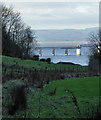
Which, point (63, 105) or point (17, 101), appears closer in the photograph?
point (17, 101)

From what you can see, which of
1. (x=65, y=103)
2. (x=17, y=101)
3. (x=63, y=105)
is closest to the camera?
(x=17, y=101)

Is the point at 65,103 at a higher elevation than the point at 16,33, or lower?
lower

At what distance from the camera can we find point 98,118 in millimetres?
3410

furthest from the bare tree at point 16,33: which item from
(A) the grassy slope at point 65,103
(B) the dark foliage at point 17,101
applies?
(B) the dark foliage at point 17,101

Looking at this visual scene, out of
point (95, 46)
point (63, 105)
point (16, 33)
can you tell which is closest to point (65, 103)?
point (63, 105)

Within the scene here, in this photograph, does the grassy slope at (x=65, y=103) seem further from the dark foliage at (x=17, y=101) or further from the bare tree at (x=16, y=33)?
the bare tree at (x=16, y=33)

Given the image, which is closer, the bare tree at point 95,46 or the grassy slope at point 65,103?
the grassy slope at point 65,103

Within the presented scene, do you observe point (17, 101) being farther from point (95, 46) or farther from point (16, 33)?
point (95, 46)

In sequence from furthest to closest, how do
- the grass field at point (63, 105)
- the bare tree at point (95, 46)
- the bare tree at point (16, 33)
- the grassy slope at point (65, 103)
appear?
1. the bare tree at point (16, 33)
2. the bare tree at point (95, 46)
3. the grassy slope at point (65, 103)
4. the grass field at point (63, 105)

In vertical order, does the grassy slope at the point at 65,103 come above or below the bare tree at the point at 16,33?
below

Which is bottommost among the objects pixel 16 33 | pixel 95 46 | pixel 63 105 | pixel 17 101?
pixel 63 105

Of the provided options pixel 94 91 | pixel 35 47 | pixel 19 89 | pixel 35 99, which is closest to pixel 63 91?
pixel 94 91

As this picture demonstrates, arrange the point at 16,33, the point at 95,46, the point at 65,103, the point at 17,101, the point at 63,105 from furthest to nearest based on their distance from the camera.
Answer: the point at 95,46
the point at 16,33
the point at 65,103
the point at 63,105
the point at 17,101

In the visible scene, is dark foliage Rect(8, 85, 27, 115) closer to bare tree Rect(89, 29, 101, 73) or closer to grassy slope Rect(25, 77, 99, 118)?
grassy slope Rect(25, 77, 99, 118)
